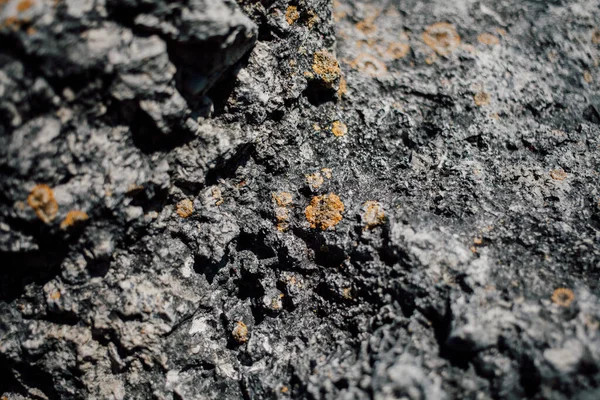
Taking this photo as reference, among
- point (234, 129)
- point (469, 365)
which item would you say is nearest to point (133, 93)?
point (234, 129)

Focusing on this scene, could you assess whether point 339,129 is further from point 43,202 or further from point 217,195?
point 43,202

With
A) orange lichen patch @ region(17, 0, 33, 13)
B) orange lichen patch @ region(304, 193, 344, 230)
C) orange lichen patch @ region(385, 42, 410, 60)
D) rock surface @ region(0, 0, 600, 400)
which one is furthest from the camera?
orange lichen patch @ region(385, 42, 410, 60)

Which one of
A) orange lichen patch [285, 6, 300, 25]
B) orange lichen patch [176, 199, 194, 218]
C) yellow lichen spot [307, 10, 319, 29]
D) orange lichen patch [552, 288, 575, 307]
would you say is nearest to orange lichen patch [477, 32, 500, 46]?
yellow lichen spot [307, 10, 319, 29]

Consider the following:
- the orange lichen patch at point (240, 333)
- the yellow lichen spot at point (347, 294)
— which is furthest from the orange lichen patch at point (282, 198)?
the orange lichen patch at point (240, 333)

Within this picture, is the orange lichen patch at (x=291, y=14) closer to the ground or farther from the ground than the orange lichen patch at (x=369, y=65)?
farther from the ground

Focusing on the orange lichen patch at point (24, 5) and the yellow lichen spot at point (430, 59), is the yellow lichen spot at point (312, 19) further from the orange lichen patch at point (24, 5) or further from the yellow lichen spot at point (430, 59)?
the orange lichen patch at point (24, 5)

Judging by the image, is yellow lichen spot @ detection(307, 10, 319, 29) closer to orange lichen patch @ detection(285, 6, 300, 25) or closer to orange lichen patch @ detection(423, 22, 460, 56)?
orange lichen patch @ detection(285, 6, 300, 25)

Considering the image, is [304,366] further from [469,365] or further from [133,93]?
[133,93]
